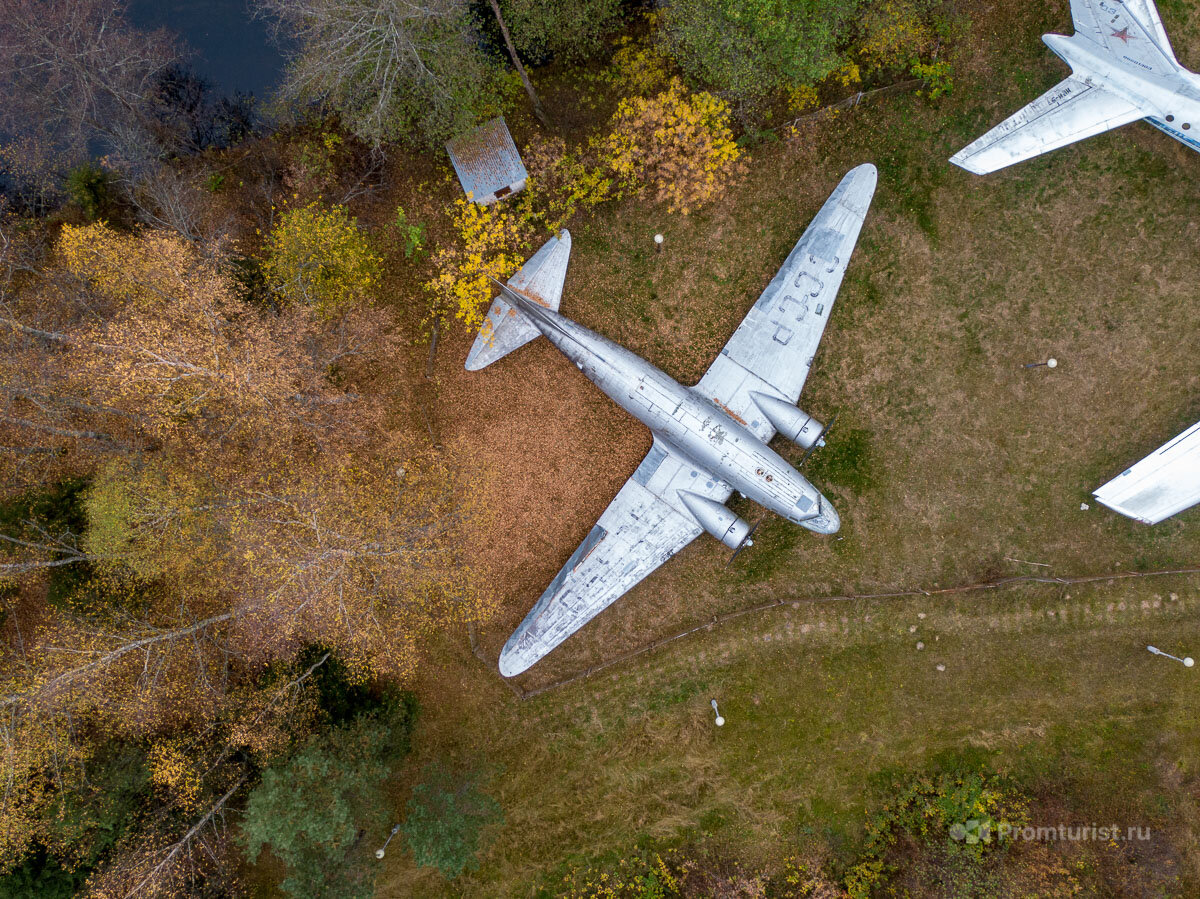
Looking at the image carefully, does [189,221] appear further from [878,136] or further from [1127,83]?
[1127,83]

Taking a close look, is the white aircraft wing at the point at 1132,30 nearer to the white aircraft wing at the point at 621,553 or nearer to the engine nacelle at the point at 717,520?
the white aircraft wing at the point at 621,553

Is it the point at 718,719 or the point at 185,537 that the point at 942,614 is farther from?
the point at 185,537

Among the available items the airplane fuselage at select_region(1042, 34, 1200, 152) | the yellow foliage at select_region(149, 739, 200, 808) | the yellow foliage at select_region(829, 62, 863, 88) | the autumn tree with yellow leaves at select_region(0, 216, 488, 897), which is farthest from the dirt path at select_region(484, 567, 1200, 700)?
the yellow foliage at select_region(829, 62, 863, 88)

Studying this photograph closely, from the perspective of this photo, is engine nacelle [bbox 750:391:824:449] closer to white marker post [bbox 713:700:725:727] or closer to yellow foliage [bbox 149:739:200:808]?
white marker post [bbox 713:700:725:727]

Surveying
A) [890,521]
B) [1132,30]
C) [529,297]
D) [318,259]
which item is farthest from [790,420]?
[318,259]

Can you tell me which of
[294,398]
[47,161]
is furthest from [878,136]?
[47,161]
